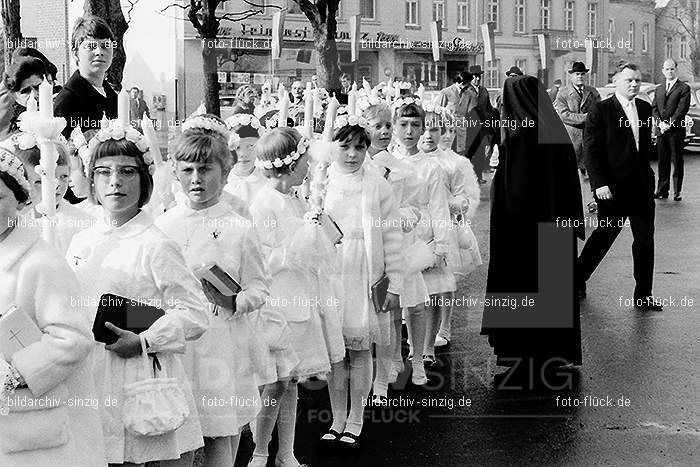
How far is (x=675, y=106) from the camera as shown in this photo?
19.2m

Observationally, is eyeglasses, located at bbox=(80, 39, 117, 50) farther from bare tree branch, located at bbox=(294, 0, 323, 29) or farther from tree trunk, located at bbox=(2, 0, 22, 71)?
bare tree branch, located at bbox=(294, 0, 323, 29)

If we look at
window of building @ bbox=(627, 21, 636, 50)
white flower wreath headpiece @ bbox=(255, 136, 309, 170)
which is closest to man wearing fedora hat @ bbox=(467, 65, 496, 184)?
white flower wreath headpiece @ bbox=(255, 136, 309, 170)

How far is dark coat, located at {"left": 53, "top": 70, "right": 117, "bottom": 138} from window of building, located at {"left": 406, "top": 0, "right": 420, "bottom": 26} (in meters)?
42.8

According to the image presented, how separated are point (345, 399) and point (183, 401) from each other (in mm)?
2220

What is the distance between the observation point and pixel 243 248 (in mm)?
4711

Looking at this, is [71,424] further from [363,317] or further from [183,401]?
[363,317]

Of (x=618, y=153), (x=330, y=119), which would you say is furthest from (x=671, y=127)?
(x=330, y=119)

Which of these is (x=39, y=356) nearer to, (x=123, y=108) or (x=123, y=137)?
(x=123, y=137)

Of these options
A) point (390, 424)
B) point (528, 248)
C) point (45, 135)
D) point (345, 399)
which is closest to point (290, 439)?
point (345, 399)

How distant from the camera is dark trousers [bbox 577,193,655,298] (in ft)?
32.5

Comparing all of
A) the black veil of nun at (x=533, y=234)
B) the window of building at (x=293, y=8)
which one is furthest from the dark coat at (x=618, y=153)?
the window of building at (x=293, y=8)

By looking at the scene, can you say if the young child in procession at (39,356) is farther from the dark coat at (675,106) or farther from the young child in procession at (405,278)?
the dark coat at (675,106)

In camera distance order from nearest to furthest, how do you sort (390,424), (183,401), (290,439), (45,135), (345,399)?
(183,401), (45,135), (290,439), (345,399), (390,424)

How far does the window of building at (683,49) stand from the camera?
60938 mm
